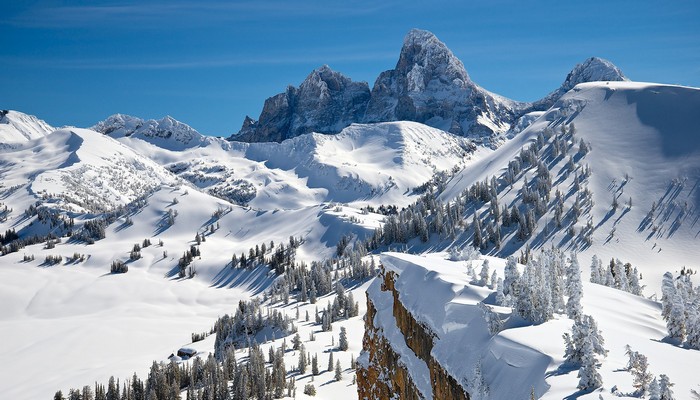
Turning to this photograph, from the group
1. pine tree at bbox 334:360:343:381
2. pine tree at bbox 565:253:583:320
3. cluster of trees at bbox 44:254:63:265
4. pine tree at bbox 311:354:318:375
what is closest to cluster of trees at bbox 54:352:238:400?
pine tree at bbox 311:354:318:375

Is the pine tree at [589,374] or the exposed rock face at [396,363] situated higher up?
the pine tree at [589,374]

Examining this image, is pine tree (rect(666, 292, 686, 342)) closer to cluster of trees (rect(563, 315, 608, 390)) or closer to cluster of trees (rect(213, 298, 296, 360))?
cluster of trees (rect(563, 315, 608, 390))

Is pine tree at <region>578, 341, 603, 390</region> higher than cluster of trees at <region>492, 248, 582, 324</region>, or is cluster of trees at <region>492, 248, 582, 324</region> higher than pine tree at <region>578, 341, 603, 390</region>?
cluster of trees at <region>492, 248, 582, 324</region>

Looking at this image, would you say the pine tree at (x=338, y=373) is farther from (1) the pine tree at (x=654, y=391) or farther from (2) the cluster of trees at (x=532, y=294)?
(1) the pine tree at (x=654, y=391)

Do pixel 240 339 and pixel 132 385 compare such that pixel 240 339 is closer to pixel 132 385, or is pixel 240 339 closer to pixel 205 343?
pixel 205 343

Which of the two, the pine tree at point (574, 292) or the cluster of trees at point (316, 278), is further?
the cluster of trees at point (316, 278)

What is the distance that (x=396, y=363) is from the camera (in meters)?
40.6

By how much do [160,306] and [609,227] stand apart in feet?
443

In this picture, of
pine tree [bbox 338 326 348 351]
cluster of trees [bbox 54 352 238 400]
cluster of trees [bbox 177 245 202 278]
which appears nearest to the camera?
cluster of trees [bbox 54 352 238 400]

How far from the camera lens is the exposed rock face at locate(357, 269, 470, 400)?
97.1ft

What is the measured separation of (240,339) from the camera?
10531cm

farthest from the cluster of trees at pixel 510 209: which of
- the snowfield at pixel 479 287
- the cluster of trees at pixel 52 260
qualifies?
the cluster of trees at pixel 52 260

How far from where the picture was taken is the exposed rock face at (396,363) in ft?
97.1

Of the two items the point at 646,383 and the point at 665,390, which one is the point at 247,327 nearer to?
the point at 646,383
